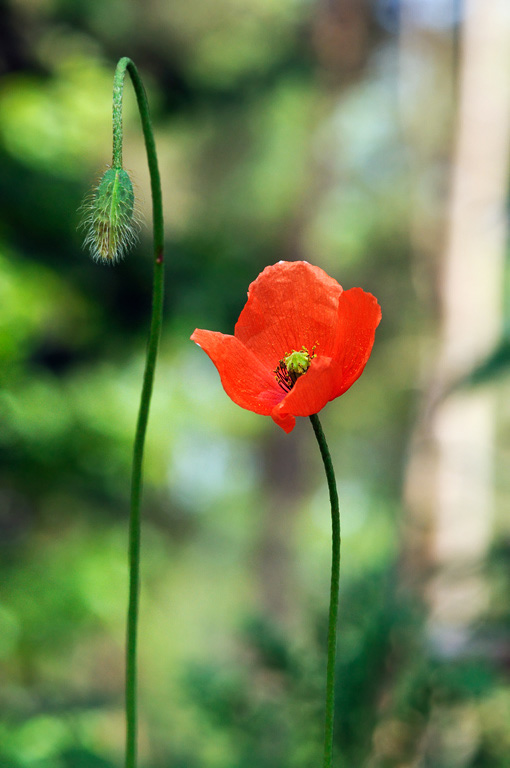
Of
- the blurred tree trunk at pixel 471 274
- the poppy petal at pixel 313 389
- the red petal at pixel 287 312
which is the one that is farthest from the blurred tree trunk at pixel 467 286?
the poppy petal at pixel 313 389

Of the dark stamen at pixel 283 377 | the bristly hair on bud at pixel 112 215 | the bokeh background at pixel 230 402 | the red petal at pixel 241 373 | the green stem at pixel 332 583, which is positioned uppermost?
the bokeh background at pixel 230 402

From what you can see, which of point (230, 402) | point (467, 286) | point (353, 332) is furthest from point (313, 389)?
point (467, 286)

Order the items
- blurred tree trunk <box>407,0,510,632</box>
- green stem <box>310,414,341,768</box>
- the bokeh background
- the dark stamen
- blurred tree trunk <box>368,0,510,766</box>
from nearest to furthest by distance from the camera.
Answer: green stem <box>310,414,341,768</box>
the dark stamen
the bokeh background
blurred tree trunk <box>368,0,510,766</box>
blurred tree trunk <box>407,0,510,632</box>

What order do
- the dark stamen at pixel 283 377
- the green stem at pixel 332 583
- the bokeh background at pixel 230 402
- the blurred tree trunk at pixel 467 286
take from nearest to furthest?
the green stem at pixel 332 583, the dark stamen at pixel 283 377, the bokeh background at pixel 230 402, the blurred tree trunk at pixel 467 286

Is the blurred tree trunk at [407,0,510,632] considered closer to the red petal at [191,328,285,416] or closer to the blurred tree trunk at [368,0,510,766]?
the blurred tree trunk at [368,0,510,766]

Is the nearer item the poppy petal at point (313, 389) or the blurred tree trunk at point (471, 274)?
the poppy petal at point (313, 389)

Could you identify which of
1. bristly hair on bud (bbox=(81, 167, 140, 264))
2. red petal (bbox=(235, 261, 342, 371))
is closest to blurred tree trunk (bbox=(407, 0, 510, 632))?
red petal (bbox=(235, 261, 342, 371))

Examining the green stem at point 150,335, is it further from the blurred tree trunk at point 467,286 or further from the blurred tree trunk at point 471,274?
the blurred tree trunk at point 471,274

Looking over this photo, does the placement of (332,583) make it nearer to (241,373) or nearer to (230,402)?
(241,373)
